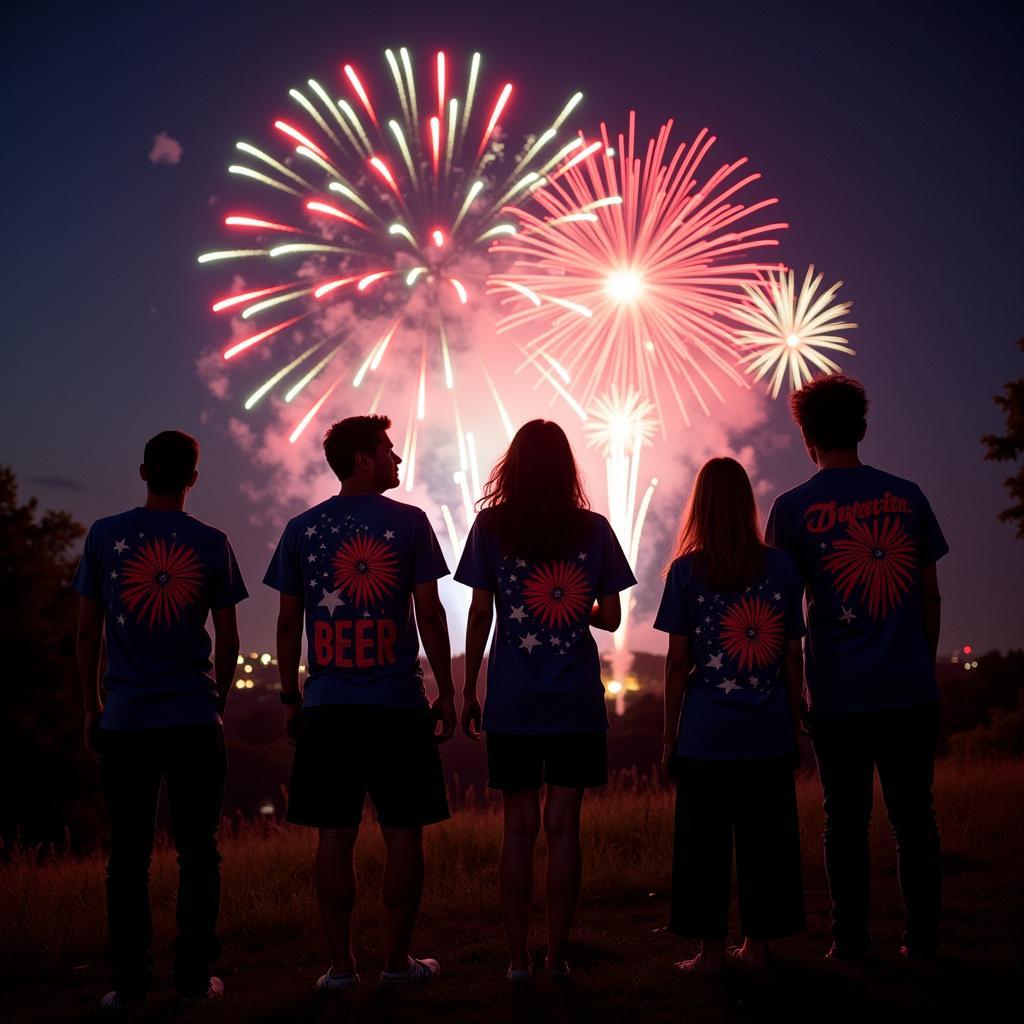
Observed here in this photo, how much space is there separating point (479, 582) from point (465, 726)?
726mm

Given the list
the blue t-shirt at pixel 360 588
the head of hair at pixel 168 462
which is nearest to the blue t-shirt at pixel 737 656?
the blue t-shirt at pixel 360 588

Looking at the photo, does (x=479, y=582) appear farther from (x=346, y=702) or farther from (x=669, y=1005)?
(x=669, y=1005)

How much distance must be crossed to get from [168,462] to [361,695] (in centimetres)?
158

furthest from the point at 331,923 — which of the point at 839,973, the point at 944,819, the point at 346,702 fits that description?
the point at 944,819

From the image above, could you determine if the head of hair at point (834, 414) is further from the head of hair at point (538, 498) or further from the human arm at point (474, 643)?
the human arm at point (474, 643)

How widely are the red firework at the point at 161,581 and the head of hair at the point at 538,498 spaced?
1536 millimetres

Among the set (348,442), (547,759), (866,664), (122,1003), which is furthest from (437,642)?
(122,1003)

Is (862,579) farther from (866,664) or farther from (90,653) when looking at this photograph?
(90,653)

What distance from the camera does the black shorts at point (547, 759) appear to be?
5.11 meters

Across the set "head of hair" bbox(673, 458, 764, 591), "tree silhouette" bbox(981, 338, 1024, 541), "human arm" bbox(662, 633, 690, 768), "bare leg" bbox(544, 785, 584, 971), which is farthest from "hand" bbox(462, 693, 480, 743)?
"tree silhouette" bbox(981, 338, 1024, 541)

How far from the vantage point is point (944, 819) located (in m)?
9.67

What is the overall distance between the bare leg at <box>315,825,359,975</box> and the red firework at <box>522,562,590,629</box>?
140cm

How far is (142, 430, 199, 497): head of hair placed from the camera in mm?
5434

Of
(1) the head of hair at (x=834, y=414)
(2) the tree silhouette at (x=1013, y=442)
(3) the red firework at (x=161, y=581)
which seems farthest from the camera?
(2) the tree silhouette at (x=1013, y=442)
